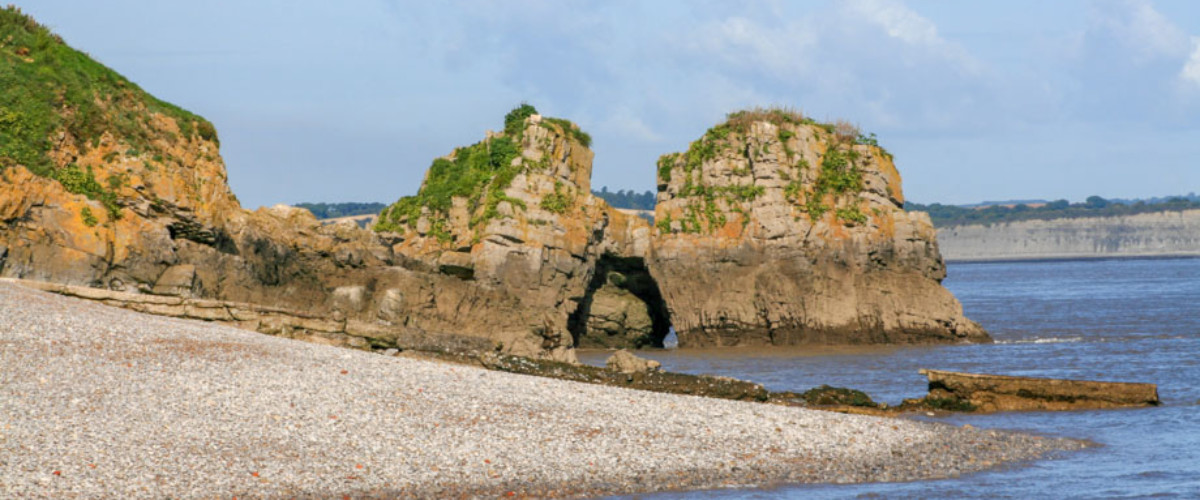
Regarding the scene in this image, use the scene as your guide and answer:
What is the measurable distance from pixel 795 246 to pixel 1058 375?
1468 centimetres

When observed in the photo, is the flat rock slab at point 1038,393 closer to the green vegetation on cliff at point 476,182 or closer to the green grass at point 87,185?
the green vegetation on cliff at point 476,182

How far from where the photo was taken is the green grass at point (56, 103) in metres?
32.1

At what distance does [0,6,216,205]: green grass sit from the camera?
1264 inches

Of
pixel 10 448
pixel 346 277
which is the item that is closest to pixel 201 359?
pixel 10 448

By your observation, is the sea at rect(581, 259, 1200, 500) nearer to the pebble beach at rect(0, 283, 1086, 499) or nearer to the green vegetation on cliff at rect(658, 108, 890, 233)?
the pebble beach at rect(0, 283, 1086, 499)

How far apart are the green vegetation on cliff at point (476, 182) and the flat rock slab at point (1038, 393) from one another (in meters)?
21.3

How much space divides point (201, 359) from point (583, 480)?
333 inches

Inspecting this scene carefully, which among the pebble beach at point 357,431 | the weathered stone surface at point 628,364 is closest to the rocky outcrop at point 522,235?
the weathered stone surface at point 628,364

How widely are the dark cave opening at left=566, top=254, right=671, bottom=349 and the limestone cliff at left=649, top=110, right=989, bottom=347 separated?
93.7 inches

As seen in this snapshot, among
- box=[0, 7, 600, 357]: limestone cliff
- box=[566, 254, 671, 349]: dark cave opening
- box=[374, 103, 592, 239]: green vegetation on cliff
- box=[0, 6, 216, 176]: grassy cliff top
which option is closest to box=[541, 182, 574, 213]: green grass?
box=[374, 103, 592, 239]: green vegetation on cliff

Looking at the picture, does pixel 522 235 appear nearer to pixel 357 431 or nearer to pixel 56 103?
pixel 56 103

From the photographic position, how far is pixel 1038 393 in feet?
87.8

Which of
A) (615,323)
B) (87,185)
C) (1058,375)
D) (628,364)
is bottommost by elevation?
(1058,375)

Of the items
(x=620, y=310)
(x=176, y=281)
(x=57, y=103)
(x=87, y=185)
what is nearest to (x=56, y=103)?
(x=57, y=103)
